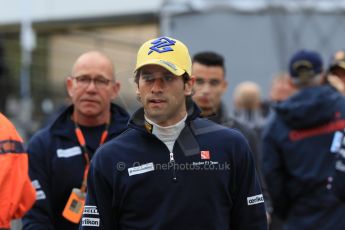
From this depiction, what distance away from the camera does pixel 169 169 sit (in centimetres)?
405

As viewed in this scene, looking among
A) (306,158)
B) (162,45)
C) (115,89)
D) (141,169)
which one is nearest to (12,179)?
(141,169)

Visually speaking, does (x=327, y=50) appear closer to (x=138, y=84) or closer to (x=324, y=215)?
(x=324, y=215)

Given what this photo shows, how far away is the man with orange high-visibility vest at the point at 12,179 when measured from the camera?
4656 mm

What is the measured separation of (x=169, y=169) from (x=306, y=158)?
317 centimetres

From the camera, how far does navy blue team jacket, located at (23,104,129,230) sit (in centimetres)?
562

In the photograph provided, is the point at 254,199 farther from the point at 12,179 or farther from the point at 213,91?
the point at 213,91

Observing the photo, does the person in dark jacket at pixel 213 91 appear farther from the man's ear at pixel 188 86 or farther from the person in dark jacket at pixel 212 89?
the man's ear at pixel 188 86

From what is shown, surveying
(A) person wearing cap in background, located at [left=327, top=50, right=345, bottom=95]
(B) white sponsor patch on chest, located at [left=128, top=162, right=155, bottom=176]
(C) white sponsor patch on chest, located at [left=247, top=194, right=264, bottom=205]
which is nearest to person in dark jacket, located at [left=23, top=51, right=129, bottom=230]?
(B) white sponsor patch on chest, located at [left=128, top=162, right=155, bottom=176]

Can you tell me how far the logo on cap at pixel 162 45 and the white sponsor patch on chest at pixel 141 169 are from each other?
1.91ft

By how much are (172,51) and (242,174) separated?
728 mm

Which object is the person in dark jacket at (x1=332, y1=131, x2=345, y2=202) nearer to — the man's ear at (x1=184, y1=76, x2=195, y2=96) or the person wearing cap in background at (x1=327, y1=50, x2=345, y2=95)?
the man's ear at (x1=184, y1=76, x2=195, y2=96)

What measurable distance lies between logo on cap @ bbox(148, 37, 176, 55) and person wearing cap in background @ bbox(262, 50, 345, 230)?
2.99 m

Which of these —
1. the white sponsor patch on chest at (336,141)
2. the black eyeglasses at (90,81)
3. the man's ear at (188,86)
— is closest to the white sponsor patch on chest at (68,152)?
the black eyeglasses at (90,81)

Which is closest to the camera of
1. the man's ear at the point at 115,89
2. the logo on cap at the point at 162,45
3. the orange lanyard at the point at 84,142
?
the logo on cap at the point at 162,45
